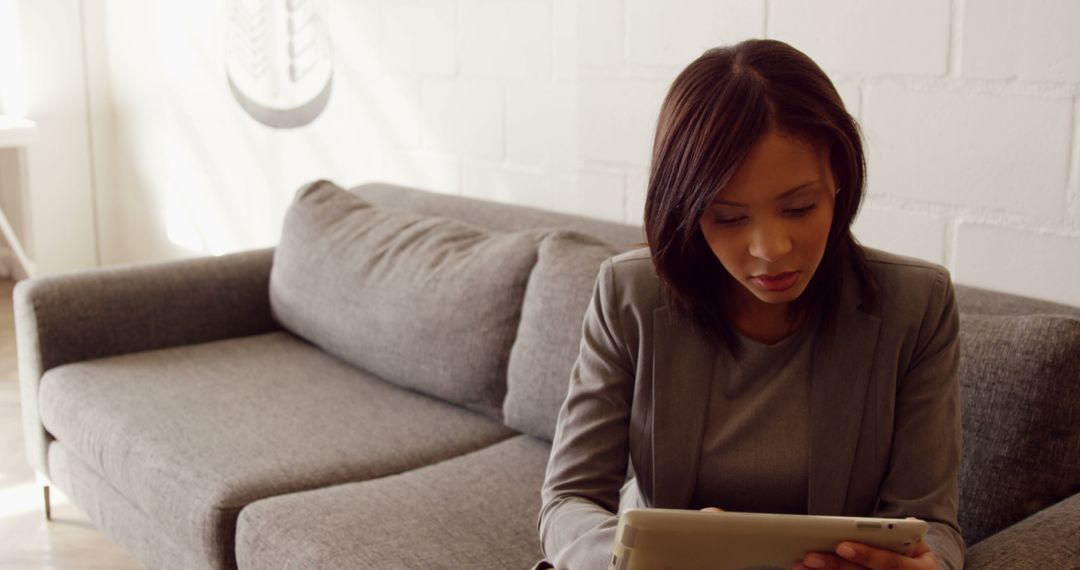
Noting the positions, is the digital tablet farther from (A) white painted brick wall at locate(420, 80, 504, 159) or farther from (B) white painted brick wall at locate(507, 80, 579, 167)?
(A) white painted brick wall at locate(420, 80, 504, 159)

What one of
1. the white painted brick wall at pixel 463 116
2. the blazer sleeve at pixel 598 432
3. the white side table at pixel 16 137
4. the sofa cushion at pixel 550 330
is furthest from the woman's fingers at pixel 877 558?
the white side table at pixel 16 137

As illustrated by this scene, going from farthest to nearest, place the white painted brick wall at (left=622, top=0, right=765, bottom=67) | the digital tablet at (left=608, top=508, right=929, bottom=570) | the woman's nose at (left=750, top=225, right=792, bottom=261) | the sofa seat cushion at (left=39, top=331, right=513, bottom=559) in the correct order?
the white painted brick wall at (left=622, top=0, right=765, bottom=67) < the sofa seat cushion at (left=39, top=331, right=513, bottom=559) < the woman's nose at (left=750, top=225, right=792, bottom=261) < the digital tablet at (left=608, top=508, right=929, bottom=570)

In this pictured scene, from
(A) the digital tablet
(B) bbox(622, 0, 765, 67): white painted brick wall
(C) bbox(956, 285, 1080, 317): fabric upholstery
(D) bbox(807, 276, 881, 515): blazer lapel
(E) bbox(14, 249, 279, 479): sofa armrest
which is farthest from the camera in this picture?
(E) bbox(14, 249, 279, 479): sofa armrest

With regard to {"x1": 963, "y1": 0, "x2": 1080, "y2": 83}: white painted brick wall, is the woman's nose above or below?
below

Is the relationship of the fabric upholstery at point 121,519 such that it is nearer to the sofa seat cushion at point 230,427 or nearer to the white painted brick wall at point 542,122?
the sofa seat cushion at point 230,427

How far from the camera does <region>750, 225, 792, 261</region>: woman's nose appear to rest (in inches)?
43.4

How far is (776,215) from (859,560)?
327 mm

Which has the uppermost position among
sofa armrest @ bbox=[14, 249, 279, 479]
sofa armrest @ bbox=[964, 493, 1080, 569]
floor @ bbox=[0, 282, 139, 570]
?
sofa armrest @ bbox=[964, 493, 1080, 569]

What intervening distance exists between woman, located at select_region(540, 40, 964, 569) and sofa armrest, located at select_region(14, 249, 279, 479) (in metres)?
1.44

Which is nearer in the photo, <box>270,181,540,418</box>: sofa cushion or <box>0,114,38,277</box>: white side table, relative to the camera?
<box>270,181,540,418</box>: sofa cushion

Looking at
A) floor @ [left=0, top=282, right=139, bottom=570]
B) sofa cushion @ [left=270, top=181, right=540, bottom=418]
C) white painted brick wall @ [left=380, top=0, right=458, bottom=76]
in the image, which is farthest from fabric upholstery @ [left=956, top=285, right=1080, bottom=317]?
floor @ [left=0, top=282, right=139, bottom=570]

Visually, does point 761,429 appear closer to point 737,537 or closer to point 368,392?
point 737,537

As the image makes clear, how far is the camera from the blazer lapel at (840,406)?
1209 millimetres

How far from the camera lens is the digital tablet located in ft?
3.18
